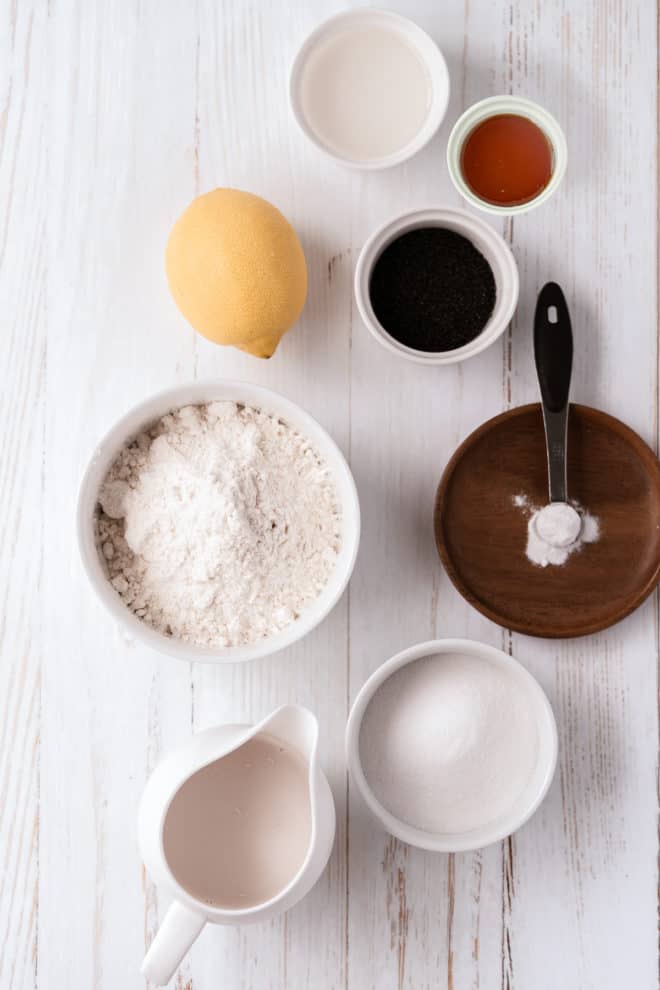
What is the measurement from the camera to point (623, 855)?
898 millimetres

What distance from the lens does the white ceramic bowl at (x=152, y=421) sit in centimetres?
76

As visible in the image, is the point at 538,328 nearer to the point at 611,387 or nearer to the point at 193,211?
the point at 611,387

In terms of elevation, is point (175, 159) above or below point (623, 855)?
above

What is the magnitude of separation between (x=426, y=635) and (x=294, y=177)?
1.55 ft

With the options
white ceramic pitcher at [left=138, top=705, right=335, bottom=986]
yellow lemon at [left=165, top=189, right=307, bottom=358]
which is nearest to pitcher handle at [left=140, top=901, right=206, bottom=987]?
white ceramic pitcher at [left=138, top=705, right=335, bottom=986]

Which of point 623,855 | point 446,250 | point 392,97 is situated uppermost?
point 392,97

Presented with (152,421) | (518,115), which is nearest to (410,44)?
(518,115)

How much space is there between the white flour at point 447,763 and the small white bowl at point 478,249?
287 millimetres

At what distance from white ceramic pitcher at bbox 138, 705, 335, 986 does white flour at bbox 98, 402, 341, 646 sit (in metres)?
0.09

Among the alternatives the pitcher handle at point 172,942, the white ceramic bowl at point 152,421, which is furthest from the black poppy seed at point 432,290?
the pitcher handle at point 172,942

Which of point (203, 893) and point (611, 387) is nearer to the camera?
point (203, 893)

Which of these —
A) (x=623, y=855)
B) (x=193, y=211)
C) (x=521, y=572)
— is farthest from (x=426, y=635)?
(x=193, y=211)

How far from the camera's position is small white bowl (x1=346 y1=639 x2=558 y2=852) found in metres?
0.82

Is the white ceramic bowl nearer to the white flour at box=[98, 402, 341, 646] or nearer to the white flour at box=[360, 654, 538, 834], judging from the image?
the white flour at box=[98, 402, 341, 646]
